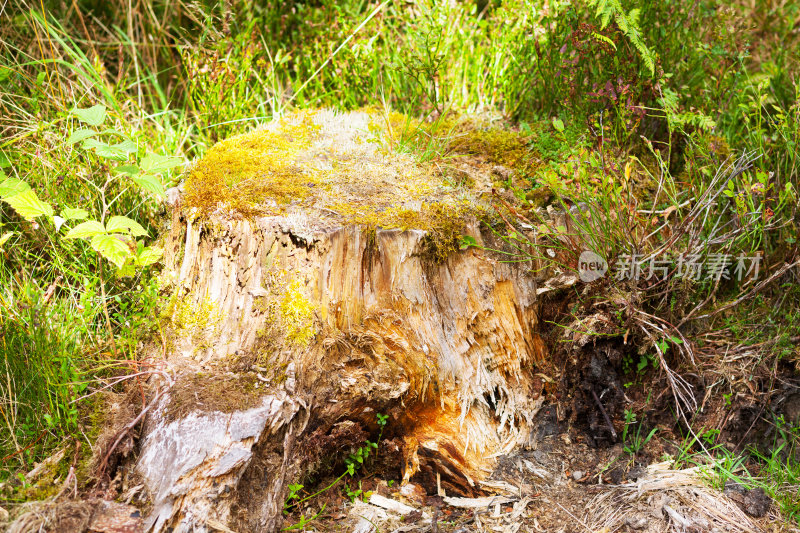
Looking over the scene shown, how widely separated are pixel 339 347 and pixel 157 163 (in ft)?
4.20

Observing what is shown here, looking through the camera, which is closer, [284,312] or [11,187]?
[284,312]

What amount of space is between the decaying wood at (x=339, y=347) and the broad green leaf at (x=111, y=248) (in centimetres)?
30

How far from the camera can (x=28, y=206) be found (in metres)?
2.52

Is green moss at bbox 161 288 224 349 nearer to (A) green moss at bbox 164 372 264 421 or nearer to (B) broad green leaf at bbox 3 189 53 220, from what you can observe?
(A) green moss at bbox 164 372 264 421

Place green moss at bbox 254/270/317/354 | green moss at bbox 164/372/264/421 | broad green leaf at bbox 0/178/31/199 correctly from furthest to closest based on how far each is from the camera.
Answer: broad green leaf at bbox 0/178/31/199 → green moss at bbox 254/270/317/354 → green moss at bbox 164/372/264/421

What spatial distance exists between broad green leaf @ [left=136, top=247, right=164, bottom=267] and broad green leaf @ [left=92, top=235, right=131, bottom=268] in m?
0.18

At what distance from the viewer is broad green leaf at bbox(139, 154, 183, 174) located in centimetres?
272

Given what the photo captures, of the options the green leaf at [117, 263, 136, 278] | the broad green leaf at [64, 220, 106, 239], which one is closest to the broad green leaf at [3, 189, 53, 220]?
the broad green leaf at [64, 220, 106, 239]

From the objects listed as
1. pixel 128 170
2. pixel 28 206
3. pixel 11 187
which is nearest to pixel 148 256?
pixel 128 170

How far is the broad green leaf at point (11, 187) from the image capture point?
2508 millimetres

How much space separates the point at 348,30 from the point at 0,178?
Result: 2212 mm

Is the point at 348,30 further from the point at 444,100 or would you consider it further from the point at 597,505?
the point at 597,505

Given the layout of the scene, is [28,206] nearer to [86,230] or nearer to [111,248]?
[86,230]

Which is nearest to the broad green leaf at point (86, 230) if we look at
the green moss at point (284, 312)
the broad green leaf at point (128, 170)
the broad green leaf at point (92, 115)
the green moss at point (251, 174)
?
the broad green leaf at point (128, 170)
